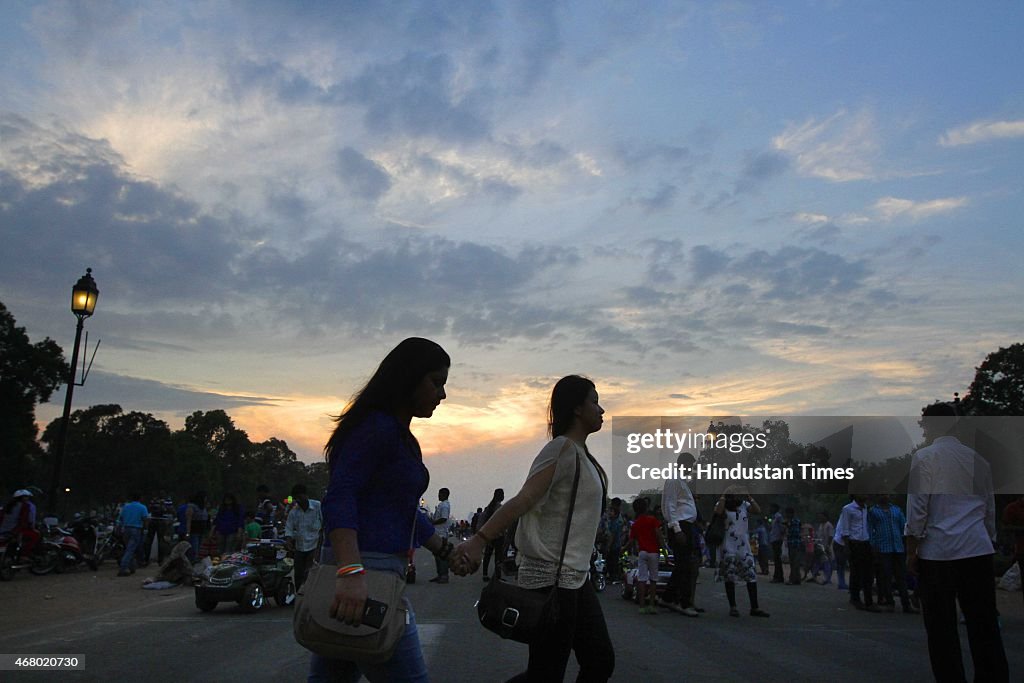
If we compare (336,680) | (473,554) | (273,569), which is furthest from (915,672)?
(273,569)

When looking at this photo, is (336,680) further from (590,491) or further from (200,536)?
(200,536)

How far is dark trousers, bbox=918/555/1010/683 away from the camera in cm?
515

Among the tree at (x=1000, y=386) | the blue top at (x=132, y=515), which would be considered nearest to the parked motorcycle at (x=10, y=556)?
the blue top at (x=132, y=515)

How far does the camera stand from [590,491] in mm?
3982

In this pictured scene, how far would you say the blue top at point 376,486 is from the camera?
2898 millimetres

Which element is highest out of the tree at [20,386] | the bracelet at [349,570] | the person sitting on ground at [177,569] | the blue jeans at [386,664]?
the tree at [20,386]

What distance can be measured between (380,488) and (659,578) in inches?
468

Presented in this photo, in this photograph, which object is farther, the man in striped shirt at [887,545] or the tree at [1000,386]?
the tree at [1000,386]

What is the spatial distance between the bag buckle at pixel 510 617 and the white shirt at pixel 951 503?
3126 mm

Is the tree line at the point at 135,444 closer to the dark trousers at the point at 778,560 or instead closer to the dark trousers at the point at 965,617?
the dark trousers at the point at 778,560

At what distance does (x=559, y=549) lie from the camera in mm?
3818

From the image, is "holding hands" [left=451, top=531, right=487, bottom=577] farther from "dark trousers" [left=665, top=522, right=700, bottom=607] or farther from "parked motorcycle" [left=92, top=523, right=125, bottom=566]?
"parked motorcycle" [left=92, top=523, right=125, bottom=566]

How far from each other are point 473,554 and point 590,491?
0.67m

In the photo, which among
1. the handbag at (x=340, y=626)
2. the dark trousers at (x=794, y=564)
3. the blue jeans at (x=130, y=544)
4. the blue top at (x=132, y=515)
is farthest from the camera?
the dark trousers at (x=794, y=564)
